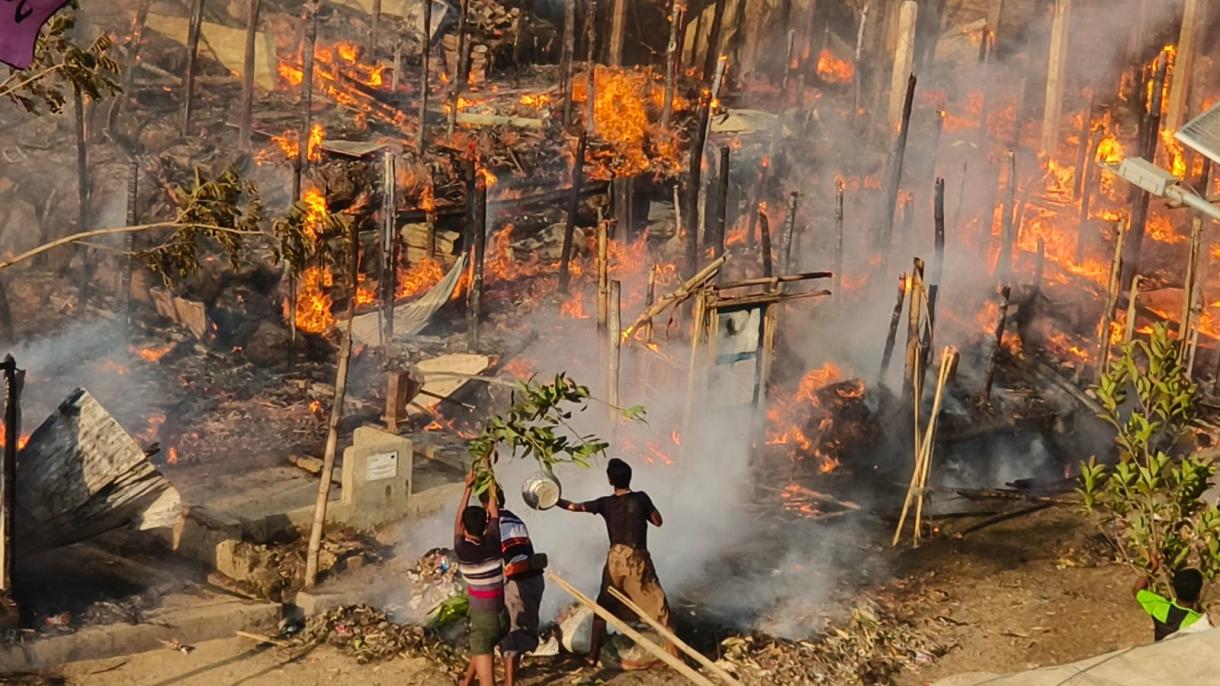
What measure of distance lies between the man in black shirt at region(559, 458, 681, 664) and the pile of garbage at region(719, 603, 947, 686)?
80 centimetres

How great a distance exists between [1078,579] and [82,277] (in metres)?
15.4

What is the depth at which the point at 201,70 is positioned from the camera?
27.4 m

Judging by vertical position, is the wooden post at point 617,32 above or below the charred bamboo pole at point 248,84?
above

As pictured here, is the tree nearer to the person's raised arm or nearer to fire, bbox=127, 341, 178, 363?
the person's raised arm

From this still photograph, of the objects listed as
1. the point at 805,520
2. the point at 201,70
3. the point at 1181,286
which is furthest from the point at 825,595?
the point at 201,70

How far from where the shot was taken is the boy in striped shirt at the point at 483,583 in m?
9.68

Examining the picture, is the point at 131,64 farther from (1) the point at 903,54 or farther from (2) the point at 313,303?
(1) the point at 903,54

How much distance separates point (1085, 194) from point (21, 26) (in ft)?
71.9

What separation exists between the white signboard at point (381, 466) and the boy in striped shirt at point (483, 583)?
395cm

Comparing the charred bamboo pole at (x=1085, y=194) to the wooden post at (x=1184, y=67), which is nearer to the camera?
the charred bamboo pole at (x=1085, y=194)

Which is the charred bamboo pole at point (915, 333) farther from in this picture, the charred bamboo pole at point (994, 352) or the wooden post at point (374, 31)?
the wooden post at point (374, 31)

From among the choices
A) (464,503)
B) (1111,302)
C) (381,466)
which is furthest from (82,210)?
(1111,302)

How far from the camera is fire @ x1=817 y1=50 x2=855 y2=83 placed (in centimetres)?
3281

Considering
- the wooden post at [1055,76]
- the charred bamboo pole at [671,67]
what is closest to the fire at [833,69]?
the wooden post at [1055,76]
